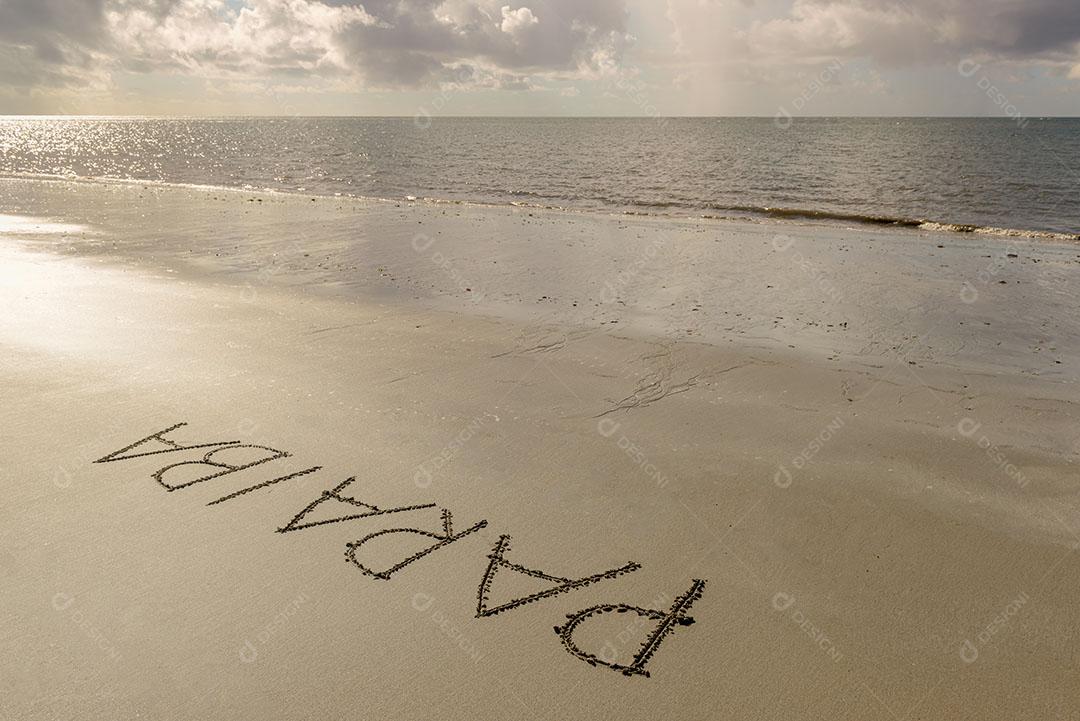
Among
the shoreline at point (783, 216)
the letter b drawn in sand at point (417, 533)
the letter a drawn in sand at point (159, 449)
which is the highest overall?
the shoreline at point (783, 216)

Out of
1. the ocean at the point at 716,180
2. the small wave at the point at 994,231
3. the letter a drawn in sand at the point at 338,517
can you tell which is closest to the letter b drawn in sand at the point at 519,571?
the letter a drawn in sand at the point at 338,517

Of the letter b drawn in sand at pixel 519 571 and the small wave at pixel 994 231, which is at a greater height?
the small wave at pixel 994 231

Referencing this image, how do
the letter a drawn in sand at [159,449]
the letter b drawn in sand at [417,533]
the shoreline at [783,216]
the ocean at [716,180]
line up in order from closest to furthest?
A: the letter b drawn in sand at [417,533], the letter a drawn in sand at [159,449], the shoreline at [783,216], the ocean at [716,180]

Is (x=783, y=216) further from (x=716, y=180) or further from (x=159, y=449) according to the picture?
(x=159, y=449)

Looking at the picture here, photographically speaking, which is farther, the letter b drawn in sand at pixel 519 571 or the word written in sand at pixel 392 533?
the letter b drawn in sand at pixel 519 571

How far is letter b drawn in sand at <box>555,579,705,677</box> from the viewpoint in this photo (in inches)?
135

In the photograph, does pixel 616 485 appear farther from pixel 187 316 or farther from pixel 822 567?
pixel 187 316

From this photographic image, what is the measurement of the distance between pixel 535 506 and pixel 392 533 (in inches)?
38.8

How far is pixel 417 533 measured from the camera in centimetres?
450

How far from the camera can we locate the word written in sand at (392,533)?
3691 mm

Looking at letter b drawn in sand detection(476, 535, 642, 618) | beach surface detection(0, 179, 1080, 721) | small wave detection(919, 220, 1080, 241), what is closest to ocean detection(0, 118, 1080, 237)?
small wave detection(919, 220, 1080, 241)

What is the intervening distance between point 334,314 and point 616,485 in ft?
18.9

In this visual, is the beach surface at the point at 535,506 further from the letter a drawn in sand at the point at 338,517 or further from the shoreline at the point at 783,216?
the shoreline at the point at 783,216

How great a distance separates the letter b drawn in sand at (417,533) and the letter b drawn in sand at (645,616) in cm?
102
